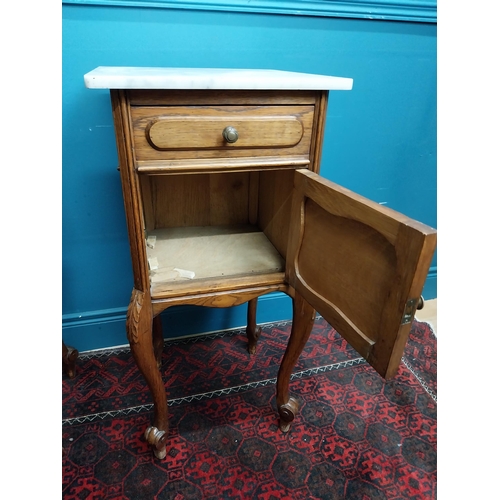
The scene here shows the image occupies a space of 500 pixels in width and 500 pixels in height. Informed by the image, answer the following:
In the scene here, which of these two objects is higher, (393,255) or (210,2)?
A: (210,2)

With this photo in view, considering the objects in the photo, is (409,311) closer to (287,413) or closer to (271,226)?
(271,226)

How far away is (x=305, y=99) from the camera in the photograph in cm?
74

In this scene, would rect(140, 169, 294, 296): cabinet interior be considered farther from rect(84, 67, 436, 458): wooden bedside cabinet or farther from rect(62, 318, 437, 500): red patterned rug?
rect(62, 318, 437, 500): red patterned rug

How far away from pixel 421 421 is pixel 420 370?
0.78ft

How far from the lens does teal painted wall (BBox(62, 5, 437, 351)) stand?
38.9 inches

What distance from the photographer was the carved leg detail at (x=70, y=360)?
1.22m

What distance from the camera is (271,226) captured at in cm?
105

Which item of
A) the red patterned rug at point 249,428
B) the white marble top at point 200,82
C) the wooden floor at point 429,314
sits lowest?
the red patterned rug at point 249,428

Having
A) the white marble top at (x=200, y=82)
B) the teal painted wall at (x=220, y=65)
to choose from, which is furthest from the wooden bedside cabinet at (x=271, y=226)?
the teal painted wall at (x=220, y=65)

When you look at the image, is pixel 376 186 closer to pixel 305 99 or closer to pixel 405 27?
pixel 405 27

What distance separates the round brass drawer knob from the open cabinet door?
6.1 inches

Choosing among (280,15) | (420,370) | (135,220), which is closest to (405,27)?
(280,15)

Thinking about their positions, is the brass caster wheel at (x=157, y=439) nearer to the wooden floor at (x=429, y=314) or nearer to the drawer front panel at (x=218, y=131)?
the drawer front panel at (x=218, y=131)

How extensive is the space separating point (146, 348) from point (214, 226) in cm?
45
